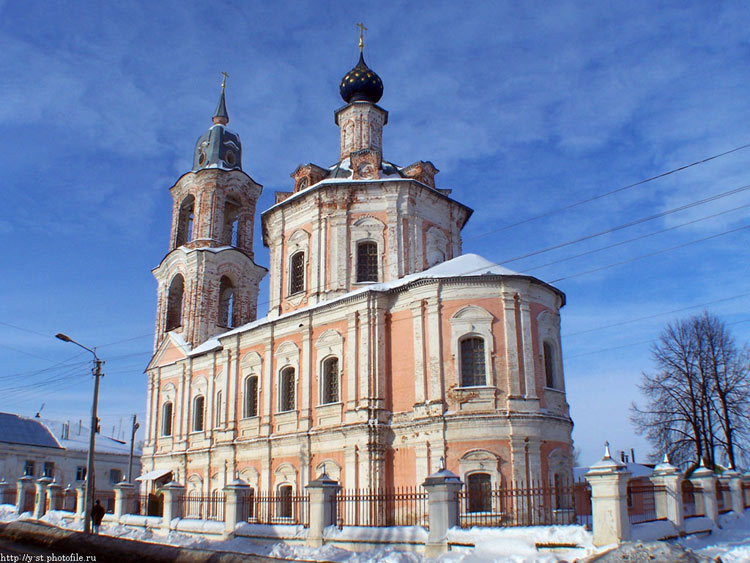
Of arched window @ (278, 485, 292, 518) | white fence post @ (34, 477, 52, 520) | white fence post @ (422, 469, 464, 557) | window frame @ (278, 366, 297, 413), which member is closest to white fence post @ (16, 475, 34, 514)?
white fence post @ (34, 477, 52, 520)

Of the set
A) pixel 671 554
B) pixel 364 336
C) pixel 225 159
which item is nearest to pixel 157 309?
pixel 225 159

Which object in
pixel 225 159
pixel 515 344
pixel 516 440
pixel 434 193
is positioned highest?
pixel 225 159

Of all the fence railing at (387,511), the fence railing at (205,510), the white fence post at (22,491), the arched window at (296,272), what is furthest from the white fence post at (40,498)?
the fence railing at (387,511)

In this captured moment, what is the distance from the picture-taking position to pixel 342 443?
762 inches

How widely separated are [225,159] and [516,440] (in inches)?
759

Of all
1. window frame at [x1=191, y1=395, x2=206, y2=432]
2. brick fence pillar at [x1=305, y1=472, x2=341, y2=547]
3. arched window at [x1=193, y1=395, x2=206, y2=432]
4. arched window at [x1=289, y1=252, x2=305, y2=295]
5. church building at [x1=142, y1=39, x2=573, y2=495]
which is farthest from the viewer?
arched window at [x1=193, y1=395, x2=206, y2=432]

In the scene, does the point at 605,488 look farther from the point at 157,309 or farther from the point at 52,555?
the point at 157,309

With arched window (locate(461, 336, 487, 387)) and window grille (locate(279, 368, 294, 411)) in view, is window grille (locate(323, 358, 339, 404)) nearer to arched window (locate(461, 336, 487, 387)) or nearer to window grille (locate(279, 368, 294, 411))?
window grille (locate(279, 368, 294, 411))

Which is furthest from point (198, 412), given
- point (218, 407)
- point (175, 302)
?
point (175, 302)

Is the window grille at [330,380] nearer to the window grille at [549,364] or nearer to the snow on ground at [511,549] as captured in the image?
the window grille at [549,364]

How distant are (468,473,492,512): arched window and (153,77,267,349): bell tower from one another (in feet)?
46.6

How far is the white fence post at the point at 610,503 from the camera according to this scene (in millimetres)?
10938

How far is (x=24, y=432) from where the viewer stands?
3962 centimetres

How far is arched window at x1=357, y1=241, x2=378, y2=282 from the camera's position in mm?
22328
